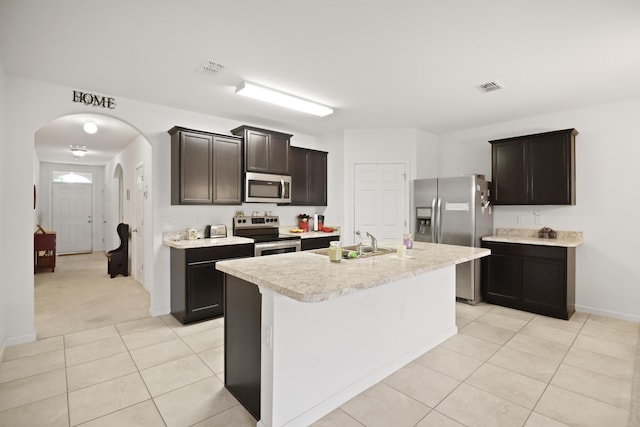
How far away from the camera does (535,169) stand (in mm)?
4254

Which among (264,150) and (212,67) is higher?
(212,67)

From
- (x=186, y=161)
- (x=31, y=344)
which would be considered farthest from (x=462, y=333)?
(x=31, y=344)

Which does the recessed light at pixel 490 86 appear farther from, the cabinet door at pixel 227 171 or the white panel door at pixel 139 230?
the white panel door at pixel 139 230

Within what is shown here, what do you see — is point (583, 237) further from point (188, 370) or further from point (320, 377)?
point (188, 370)

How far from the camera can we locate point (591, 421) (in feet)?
6.63

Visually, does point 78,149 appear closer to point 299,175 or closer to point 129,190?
point 129,190

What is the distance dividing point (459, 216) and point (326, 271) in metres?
3.13

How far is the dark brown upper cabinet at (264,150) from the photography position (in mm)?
4406

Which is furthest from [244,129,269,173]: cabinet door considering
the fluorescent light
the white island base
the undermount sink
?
the white island base

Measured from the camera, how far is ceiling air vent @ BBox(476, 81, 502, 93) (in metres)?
3.35

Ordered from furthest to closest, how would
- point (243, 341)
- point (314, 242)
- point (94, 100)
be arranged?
point (314, 242)
point (94, 100)
point (243, 341)

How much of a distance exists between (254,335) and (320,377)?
0.51 meters

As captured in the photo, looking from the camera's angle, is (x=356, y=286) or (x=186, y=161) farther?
(x=186, y=161)

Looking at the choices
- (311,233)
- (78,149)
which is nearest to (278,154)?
(311,233)
